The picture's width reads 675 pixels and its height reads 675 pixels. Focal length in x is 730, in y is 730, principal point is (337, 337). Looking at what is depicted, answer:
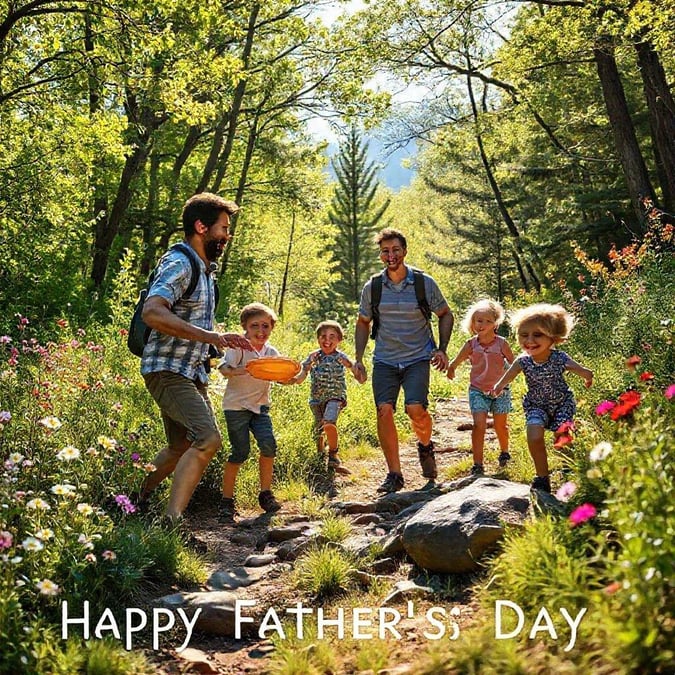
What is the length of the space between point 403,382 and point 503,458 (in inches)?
49.8

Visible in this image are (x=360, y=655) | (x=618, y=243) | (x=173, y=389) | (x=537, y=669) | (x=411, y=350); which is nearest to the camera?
(x=537, y=669)

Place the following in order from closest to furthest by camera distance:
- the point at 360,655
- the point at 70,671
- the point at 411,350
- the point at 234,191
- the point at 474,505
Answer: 1. the point at 70,671
2. the point at 360,655
3. the point at 474,505
4. the point at 411,350
5. the point at 234,191

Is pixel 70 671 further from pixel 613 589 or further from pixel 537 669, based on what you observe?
pixel 613 589

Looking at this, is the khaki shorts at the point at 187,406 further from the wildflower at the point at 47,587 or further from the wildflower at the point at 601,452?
the wildflower at the point at 601,452

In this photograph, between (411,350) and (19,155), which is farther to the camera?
(19,155)

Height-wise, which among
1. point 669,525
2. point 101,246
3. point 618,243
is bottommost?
point 669,525

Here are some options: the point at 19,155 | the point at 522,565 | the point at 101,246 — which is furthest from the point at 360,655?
the point at 101,246

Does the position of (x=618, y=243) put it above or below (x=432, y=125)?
below

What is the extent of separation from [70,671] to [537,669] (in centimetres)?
187

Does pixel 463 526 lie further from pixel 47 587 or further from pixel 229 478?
pixel 229 478

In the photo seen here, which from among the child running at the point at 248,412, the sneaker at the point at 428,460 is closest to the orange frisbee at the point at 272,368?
the child running at the point at 248,412

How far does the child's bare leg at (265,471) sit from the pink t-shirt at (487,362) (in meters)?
2.15

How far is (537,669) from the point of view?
2664mm

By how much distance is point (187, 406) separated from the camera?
196 inches
